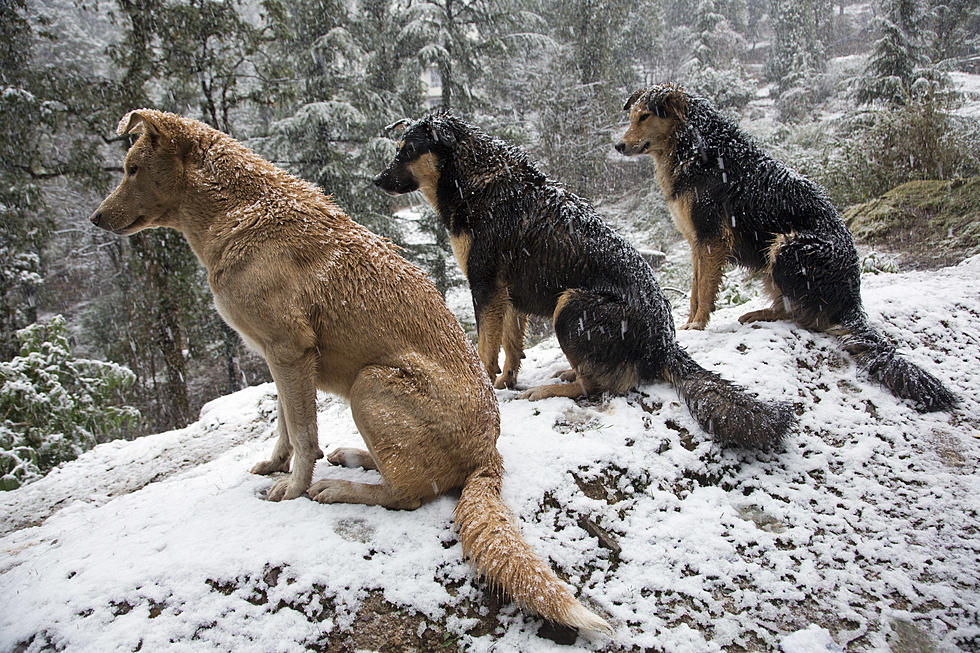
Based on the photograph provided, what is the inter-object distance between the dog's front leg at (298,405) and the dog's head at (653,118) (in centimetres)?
403

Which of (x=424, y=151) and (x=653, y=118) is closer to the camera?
(x=424, y=151)

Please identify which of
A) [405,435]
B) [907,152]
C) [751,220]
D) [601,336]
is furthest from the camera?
[907,152]

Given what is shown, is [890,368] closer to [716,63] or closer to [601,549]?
[601,549]

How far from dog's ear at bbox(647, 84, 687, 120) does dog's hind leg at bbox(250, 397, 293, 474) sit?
439 cm

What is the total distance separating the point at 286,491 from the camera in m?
2.50

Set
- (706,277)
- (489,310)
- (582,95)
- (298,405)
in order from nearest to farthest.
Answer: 1. (298,405)
2. (489,310)
3. (706,277)
4. (582,95)

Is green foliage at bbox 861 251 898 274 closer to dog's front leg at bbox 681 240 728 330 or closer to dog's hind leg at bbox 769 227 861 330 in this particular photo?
dog's hind leg at bbox 769 227 861 330

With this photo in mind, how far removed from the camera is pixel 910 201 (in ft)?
26.0

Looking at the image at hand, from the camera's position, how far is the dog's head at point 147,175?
8.19 ft

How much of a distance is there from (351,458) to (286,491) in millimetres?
428

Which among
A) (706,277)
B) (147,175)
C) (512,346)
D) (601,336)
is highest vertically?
(147,175)

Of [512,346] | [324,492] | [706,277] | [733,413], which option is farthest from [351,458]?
[706,277]

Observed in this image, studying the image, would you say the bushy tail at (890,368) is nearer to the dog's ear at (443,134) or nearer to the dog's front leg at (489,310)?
the dog's front leg at (489,310)

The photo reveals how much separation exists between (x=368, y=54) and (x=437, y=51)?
3.34 m
